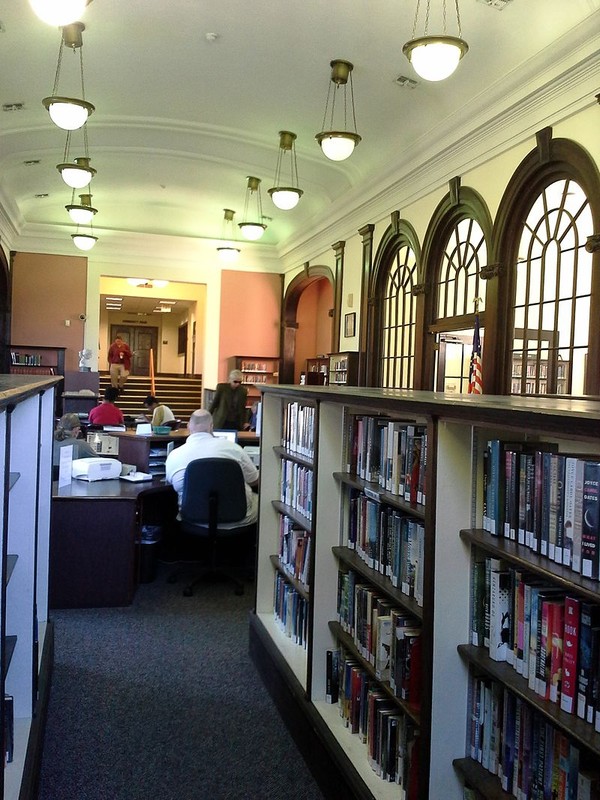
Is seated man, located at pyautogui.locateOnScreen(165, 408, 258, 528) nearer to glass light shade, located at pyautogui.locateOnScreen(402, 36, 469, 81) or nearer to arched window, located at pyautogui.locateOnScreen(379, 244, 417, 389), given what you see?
glass light shade, located at pyautogui.locateOnScreen(402, 36, 469, 81)

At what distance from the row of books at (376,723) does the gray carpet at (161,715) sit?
35cm

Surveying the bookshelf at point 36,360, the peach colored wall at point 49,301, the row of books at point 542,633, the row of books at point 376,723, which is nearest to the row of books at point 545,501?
the row of books at point 542,633

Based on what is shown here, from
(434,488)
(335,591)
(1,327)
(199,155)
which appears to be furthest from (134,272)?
(434,488)

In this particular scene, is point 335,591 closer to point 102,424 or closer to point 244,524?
point 244,524

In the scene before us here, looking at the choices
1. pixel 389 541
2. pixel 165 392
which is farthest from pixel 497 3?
pixel 165 392

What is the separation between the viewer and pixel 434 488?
1998 mm

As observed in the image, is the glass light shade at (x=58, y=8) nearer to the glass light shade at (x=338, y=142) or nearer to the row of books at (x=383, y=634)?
the glass light shade at (x=338, y=142)

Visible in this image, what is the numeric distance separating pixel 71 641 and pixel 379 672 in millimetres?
2536

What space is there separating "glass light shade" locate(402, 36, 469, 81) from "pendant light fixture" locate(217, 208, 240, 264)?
7.57 meters

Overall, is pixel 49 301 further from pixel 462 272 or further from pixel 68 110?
pixel 462 272

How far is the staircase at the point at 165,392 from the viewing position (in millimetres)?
18547

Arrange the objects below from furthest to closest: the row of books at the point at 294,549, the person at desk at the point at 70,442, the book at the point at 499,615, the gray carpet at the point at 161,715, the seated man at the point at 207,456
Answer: the person at desk at the point at 70,442 → the seated man at the point at 207,456 → the row of books at the point at 294,549 → the gray carpet at the point at 161,715 → the book at the point at 499,615

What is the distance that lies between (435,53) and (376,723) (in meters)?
3.94

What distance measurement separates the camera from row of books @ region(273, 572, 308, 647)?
3.62 m
